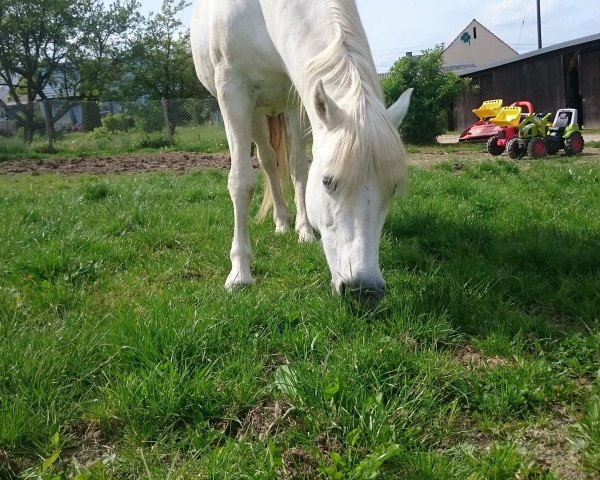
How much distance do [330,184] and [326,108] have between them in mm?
354

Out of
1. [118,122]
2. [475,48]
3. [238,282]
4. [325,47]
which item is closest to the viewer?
[325,47]

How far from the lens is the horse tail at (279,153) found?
5.12 m

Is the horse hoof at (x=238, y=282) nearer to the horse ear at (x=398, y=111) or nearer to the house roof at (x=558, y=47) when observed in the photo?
the horse ear at (x=398, y=111)

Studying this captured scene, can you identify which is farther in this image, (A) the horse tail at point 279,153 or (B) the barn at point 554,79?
(B) the barn at point 554,79

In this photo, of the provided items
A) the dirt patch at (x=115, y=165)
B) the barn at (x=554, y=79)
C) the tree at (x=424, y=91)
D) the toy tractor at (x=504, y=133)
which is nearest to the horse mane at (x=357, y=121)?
the dirt patch at (x=115, y=165)

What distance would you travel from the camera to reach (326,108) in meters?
2.58

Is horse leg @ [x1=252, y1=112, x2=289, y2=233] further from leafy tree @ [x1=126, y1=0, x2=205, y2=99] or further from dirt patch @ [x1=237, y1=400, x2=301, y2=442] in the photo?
leafy tree @ [x1=126, y1=0, x2=205, y2=99]

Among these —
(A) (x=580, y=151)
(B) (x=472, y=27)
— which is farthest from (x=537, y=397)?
(B) (x=472, y=27)

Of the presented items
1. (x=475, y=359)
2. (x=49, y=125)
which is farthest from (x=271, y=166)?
(x=49, y=125)

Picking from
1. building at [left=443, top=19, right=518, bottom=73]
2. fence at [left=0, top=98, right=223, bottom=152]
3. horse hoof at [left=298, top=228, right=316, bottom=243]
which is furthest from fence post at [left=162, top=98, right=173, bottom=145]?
building at [left=443, top=19, right=518, bottom=73]

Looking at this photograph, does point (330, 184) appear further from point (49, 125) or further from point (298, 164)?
point (49, 125)

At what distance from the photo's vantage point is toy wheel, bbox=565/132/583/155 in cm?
1071

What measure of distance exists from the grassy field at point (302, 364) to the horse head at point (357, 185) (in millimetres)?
218

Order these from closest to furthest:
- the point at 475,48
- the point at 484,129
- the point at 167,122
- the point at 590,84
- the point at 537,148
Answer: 1. the point at 537,148
2. the point at 484,129
3. the point at 167,122
4. the point at 590,84
5. the point at 475,48
